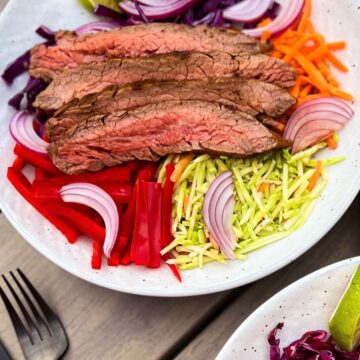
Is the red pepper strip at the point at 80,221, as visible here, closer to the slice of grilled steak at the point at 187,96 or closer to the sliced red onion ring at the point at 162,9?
the slice of grilled steak at the point at 187,96

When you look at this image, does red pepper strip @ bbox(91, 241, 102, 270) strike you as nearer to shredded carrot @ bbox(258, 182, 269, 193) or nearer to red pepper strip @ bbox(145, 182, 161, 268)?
red pepper strip @ bbox(145, 182, 161, 268)

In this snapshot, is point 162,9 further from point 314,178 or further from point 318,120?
point 314,178

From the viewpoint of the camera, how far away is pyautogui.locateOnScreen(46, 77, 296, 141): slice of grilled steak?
212cm

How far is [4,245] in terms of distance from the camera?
2.32 m

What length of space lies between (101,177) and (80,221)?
6.1 inches

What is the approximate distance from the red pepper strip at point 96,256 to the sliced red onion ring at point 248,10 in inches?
36.6

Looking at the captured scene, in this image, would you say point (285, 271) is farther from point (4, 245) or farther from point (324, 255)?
point (4, 245)

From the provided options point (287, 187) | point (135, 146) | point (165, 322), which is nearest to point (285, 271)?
point (287, 187)

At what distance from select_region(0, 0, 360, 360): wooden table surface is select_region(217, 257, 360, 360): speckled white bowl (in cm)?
31

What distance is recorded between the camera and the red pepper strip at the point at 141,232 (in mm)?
2045

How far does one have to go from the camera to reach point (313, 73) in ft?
7.12

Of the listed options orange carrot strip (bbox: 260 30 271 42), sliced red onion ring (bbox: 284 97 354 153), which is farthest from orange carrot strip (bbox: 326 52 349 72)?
orange carrot strip (bbox: 260 30 271 42)

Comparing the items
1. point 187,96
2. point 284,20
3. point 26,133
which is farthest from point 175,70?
point 26,133

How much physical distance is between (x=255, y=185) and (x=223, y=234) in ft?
0.66
